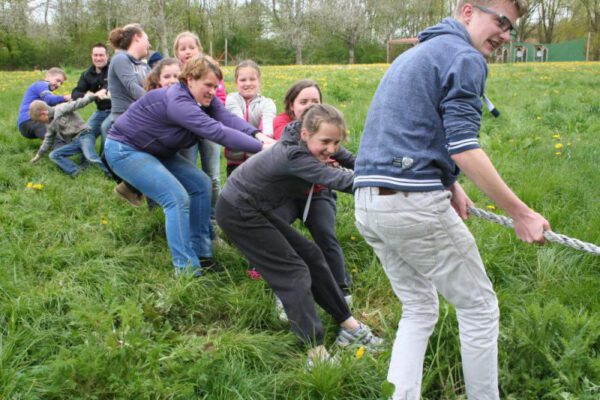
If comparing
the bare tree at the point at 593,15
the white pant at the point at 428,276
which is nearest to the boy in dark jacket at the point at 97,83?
the white pant at the point at 428,276

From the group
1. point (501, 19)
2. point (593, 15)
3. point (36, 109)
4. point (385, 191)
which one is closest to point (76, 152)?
point (36, 109)

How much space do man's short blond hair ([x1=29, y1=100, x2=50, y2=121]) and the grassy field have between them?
39.0 inches

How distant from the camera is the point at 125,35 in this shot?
17.1 ft

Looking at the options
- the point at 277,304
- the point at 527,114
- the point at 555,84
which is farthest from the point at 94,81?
the point at 555,84

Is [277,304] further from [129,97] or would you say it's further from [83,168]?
[83,168]

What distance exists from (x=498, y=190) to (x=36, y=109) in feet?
19.9

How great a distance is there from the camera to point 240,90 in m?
4.64

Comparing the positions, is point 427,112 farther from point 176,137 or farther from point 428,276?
point 176,137

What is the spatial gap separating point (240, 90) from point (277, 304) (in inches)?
76.7

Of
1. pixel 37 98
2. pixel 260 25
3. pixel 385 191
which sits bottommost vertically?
pixel 385 191

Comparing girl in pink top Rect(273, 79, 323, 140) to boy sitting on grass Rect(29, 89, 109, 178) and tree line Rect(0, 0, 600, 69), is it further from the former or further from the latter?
tree line Rect(0, 0, 600, 69)

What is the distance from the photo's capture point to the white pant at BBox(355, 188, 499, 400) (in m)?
2.10

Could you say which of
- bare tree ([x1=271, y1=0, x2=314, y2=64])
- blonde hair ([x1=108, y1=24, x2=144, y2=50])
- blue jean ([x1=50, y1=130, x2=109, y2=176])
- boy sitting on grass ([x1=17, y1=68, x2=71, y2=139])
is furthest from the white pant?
bare tree ([x1=271, y1=0, x2=314, y2=64])

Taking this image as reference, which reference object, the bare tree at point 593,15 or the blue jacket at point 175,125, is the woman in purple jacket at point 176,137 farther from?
the bare tree at point 593,15
